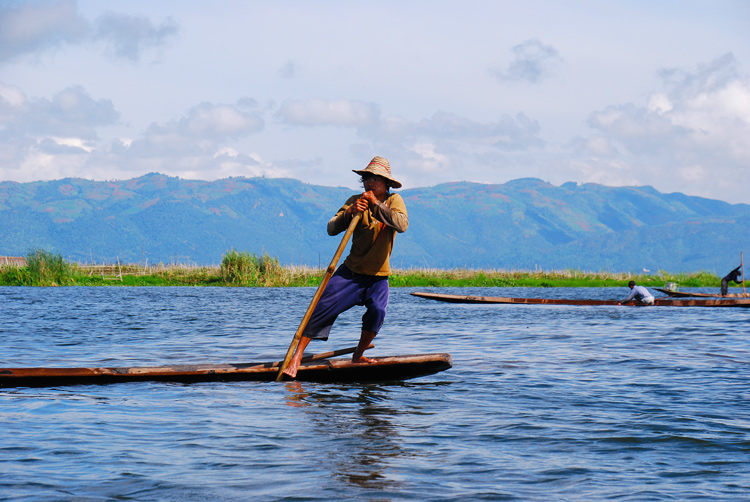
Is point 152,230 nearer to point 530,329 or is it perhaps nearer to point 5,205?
point 5,205

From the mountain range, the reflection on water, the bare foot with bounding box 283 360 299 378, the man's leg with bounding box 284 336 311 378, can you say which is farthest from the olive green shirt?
the mountain range

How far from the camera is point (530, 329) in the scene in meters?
15.5

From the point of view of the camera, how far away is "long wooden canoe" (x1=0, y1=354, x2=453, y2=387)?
712cm

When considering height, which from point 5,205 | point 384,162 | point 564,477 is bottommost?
point 564,477

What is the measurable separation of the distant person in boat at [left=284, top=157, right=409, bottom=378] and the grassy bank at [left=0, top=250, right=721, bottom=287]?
99.9ft

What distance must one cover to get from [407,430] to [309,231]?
173962mm

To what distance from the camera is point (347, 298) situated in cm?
722

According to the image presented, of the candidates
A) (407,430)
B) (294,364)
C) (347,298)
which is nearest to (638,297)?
(347,298)

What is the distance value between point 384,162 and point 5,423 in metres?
3.70

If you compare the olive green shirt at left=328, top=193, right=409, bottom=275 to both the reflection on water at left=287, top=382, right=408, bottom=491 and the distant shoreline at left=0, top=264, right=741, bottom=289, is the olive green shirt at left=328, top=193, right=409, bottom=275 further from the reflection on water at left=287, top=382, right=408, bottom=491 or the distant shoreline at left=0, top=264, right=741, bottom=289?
the distant shoreline at left=0, top=264, right=741, bottom=289

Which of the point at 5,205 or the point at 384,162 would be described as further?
the point at 5,205

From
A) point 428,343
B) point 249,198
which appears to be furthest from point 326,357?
point 249,198

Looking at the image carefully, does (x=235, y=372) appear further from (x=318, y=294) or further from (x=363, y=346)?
(x=363, y=346)

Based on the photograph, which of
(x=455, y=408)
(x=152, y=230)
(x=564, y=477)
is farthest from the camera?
(x=152, y=230)
